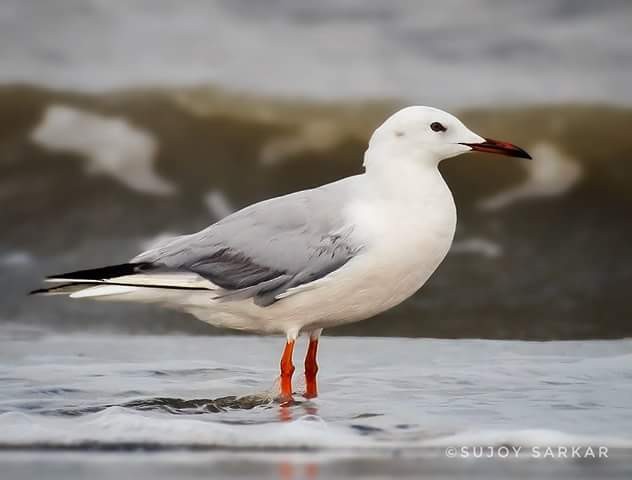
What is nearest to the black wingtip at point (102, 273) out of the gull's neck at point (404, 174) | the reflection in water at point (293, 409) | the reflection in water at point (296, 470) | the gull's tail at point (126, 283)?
the gull's tail at point (126, 283)

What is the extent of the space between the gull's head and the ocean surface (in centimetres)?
97

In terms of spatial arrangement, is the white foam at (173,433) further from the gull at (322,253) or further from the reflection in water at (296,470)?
the gull at (322,253)

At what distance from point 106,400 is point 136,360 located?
1.20 meters

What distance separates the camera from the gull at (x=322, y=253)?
5.90m

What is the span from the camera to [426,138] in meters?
6.13

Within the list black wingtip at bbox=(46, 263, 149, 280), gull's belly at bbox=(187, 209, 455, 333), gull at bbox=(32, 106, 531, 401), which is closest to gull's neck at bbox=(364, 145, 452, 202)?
gull at bbox=(32, 106, 531, 401)

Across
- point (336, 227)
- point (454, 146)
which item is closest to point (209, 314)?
point (336, 227)

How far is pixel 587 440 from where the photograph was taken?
17.3ft

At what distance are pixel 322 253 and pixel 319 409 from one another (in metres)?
0.59

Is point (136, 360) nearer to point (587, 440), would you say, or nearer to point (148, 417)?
point (148, 417)

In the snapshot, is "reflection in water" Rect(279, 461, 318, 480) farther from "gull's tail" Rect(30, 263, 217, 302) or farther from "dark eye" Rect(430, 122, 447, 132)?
"dark eye" Rect(430, 122, 447, 132)

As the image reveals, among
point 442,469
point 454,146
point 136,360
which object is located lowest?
point 442,469

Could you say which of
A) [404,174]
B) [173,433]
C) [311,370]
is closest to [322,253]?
[404,174]

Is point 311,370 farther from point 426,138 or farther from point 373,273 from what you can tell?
point 426,138
